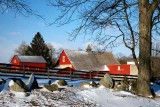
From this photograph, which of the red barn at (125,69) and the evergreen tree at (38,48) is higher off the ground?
the evergreen tree at (38,48)

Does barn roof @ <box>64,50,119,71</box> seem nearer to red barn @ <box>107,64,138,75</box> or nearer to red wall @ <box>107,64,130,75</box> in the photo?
red wall @ <box>107,64,130,75</box>

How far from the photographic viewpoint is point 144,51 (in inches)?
562

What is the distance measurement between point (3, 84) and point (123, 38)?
11.0m

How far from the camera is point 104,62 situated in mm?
61625

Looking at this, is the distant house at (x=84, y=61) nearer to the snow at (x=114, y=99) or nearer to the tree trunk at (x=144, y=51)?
the tree trunk at (x=144, y=51)

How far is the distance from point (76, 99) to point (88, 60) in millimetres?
49660

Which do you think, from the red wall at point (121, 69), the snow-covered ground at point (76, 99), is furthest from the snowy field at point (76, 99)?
the red wall at point (121, 69)

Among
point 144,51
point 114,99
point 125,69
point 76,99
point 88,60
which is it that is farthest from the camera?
point 88,60

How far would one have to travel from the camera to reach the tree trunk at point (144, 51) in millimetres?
14211

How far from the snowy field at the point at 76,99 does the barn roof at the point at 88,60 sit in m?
45.1

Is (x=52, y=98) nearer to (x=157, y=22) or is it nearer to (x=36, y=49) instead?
(x=157, y=22)

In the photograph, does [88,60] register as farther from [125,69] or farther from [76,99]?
[76,99]

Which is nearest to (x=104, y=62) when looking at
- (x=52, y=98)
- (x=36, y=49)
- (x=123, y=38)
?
(x=36, y=49)

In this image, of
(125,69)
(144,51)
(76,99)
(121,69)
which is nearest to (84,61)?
(121,69)
